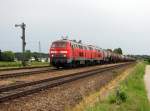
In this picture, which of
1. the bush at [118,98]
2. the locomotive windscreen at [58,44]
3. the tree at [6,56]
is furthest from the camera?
the tree at [6,56]

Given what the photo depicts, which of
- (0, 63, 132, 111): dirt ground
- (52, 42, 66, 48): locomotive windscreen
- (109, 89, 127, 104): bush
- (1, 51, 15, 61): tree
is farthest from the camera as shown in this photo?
(1, 51, 15, 61): tree

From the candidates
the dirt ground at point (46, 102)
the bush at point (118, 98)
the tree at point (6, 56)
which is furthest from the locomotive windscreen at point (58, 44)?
the tree at point (6, 56)

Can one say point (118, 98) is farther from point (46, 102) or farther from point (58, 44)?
point (58, 44)

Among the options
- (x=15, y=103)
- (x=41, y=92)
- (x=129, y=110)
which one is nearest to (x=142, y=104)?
(x=129, y=110)

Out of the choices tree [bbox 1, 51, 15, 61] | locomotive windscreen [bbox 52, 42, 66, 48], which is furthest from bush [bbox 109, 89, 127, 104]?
tree [bbox 1, 51, 15, 61]

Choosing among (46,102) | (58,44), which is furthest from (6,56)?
(46,102)

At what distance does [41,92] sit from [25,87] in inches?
67.3

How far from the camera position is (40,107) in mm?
13250

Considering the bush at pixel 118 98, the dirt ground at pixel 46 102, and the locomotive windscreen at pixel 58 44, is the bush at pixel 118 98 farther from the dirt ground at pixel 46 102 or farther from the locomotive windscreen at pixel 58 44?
the locomotive windscreen at pixel 58 44

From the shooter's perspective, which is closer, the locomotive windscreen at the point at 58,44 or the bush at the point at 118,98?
the bush at the point at 118,98

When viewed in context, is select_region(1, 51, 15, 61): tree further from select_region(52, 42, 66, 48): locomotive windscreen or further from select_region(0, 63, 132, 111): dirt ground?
select_region(0, 63, 132, 111): dirt ground

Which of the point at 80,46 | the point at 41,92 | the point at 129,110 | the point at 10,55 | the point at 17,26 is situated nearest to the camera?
the point at 129,110

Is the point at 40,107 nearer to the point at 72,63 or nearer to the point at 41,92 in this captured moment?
the point at 41,92

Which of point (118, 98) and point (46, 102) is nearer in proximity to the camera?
point (118, 98)
